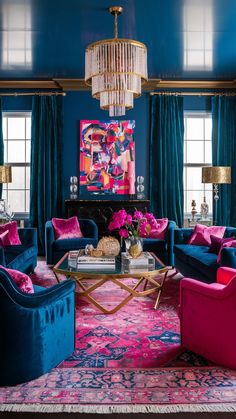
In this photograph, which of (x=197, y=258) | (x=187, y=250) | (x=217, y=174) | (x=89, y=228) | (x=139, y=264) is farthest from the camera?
(x=217, y=174)

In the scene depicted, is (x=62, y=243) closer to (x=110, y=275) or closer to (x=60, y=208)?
(x=60, y=208)

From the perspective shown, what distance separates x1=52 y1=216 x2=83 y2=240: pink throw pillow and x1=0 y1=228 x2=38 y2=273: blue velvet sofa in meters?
0.48

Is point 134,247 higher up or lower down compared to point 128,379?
higher up

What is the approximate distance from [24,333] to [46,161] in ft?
18.9

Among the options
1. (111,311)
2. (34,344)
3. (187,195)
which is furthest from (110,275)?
(187,195)

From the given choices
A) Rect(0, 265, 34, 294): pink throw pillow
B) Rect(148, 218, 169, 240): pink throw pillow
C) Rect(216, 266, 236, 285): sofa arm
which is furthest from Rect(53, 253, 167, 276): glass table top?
Rect(148, 218, 169, 240): pink throw pillow

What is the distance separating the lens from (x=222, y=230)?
236 inches

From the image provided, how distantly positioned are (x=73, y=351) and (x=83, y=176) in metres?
5.20

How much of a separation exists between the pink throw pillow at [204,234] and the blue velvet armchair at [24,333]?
3.44 meters

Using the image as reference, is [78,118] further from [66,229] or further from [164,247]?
[164,247]

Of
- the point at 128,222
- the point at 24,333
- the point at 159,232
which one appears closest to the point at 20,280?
the point at 24,333

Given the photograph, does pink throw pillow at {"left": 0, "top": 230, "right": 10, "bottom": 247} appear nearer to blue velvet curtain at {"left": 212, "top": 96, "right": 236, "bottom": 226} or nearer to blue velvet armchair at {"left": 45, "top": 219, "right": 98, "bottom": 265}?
blue velvet armchair at {"left": 45, "top": 219, "right": 98, "bottom": 265}

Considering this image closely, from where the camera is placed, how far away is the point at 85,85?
806 centimetres

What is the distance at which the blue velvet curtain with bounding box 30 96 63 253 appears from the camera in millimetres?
8219
